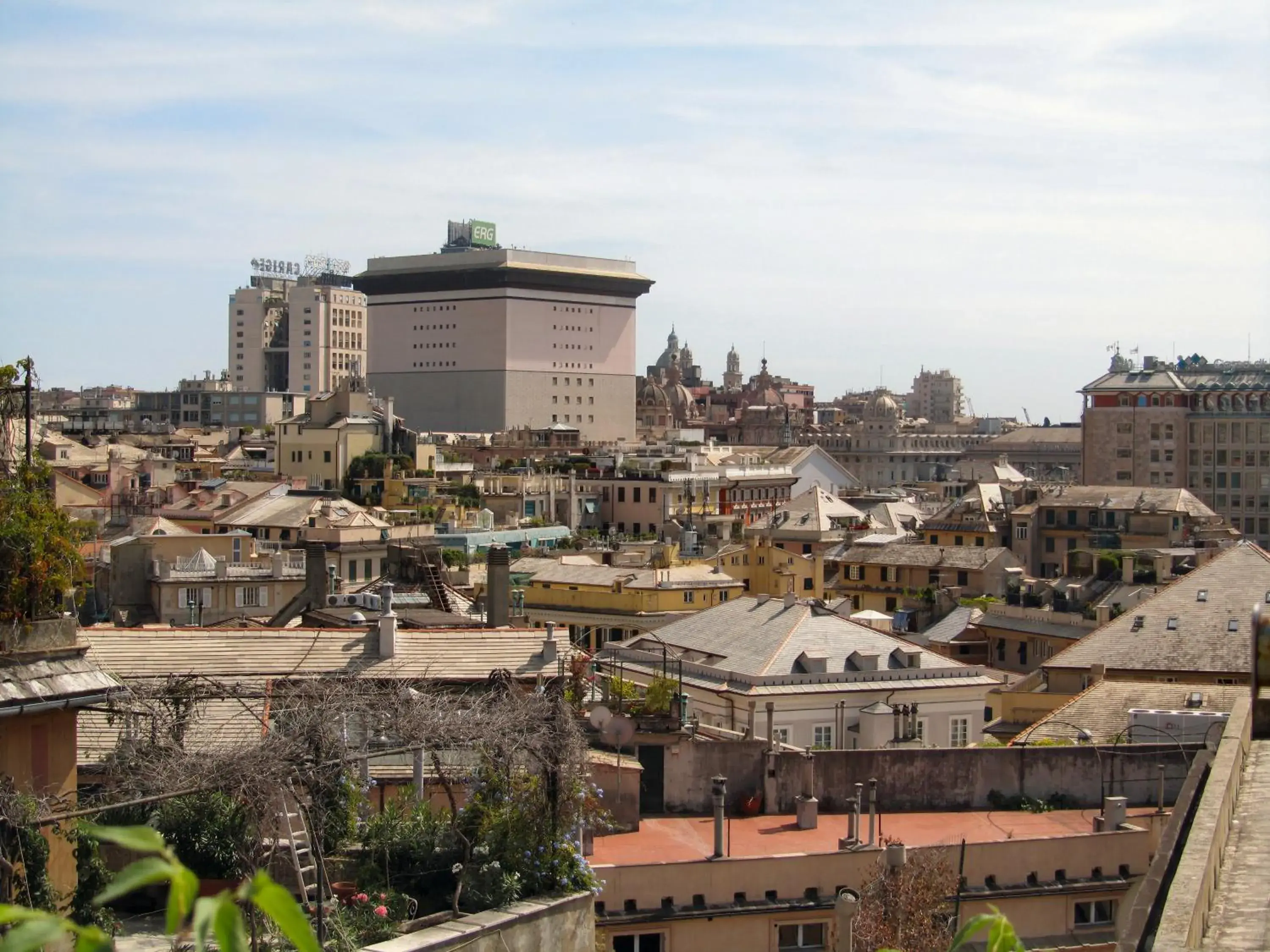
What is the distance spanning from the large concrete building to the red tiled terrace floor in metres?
152

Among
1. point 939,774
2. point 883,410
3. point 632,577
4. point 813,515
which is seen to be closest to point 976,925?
point 939,774

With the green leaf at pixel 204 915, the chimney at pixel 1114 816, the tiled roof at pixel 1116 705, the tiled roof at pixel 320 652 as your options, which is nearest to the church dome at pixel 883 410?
the tiled roof at pixel 1116 705

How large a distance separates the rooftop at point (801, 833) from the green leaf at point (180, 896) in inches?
555

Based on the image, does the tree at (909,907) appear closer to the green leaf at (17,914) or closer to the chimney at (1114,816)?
the chimney at (1114,816)

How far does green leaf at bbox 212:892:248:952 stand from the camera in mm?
3434

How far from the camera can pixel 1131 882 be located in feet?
62.0

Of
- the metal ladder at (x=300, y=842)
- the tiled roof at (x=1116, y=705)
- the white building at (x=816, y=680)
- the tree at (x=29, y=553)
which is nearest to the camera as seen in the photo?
the tree at (x=29, y=553)

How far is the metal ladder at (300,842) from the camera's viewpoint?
12203mm

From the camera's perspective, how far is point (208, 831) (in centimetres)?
1277

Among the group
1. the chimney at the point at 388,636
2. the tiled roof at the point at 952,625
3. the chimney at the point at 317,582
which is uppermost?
the chimney at the point at 388,636

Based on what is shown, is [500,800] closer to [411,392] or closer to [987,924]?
[987,924]

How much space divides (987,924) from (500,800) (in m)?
9.66

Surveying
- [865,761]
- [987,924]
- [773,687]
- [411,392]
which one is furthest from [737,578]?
[411,392]

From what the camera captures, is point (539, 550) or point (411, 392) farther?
point (411, 392)
